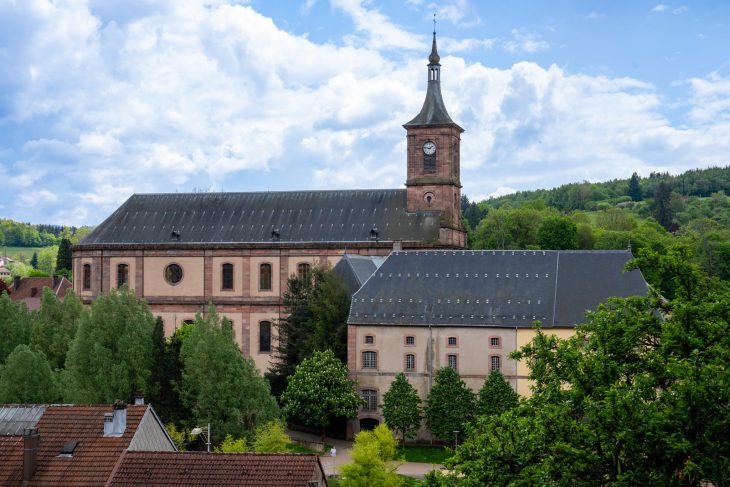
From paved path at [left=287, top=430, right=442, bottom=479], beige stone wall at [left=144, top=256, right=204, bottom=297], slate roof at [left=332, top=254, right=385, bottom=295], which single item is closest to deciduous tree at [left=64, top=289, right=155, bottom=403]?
paved path at [left=287, top=430, right=442, bottom=479]

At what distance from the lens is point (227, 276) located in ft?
272

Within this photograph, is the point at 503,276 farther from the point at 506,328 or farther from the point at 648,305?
the point at 648,305

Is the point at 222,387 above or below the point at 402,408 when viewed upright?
above

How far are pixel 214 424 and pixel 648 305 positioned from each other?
2773cm

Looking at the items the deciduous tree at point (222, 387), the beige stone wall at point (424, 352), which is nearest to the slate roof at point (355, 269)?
Answer: the beige stone wall at point (424, 352)

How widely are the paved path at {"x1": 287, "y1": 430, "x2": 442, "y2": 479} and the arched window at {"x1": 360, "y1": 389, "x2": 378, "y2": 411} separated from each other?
260 cm

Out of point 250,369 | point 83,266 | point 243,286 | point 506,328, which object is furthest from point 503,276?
point 83,266

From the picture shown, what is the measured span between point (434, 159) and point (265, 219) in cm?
1453

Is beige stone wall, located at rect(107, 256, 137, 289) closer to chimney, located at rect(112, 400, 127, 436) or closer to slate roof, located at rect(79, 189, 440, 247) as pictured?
slate roof, located at rect(79, 189, 440, 247)

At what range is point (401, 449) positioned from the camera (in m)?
59.1

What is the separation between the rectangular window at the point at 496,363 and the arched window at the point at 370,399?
7.35 m

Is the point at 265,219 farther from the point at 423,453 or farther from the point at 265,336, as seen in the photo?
the point at 423,453

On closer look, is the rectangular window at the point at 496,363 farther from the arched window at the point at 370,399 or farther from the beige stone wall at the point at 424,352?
the arched window at the point at 370,399

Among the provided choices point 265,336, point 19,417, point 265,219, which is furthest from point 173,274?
point 19,417
